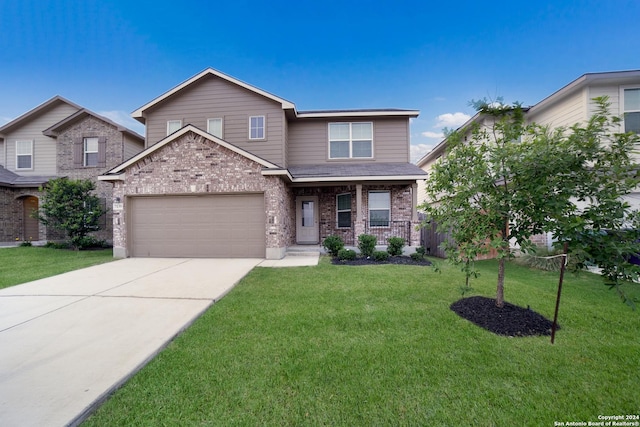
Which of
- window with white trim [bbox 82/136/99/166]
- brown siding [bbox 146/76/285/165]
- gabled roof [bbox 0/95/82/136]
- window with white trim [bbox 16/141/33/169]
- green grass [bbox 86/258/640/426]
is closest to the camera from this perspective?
green grass [bbox 86/258/640/426]

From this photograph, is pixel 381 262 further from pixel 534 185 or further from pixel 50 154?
pixel 50 154

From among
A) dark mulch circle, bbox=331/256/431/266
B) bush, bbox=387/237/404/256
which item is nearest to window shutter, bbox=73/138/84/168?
dark mulch circle, bbox=331/256/431/266

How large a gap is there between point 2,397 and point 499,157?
19.6 feet

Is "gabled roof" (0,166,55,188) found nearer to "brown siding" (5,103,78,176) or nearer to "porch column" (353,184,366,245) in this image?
"brown siding" (5,103,78,176)

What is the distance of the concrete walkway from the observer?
226cm

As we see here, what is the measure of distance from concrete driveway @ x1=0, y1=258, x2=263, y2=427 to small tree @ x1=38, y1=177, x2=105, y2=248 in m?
6.63

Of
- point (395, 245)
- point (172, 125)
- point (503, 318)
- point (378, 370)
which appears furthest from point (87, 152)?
point (503, 318)

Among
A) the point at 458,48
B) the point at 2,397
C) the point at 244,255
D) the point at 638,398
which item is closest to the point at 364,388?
the point at 638,398

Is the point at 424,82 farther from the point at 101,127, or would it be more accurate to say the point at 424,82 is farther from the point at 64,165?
the point at 64,165

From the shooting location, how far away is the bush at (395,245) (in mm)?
9492

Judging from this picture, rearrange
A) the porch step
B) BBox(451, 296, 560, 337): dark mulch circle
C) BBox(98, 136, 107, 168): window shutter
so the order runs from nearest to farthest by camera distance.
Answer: BBox(451, 296, 560, 337): dark mulch circle, the porch step, BBox(98, 136, 107, 168): window shutter

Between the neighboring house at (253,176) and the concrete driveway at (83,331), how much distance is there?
273 cm

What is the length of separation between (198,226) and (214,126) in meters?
4.72

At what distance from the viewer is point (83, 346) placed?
124 inches
